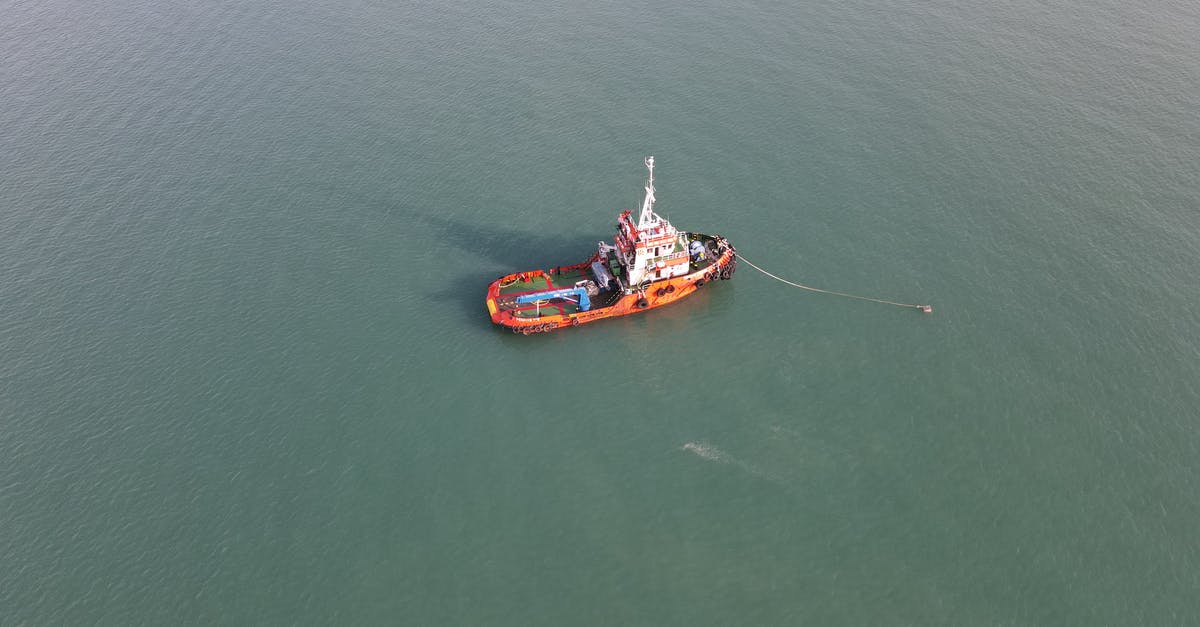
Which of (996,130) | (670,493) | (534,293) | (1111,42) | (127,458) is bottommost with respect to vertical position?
(127,458)

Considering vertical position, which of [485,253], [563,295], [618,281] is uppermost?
[618,281]

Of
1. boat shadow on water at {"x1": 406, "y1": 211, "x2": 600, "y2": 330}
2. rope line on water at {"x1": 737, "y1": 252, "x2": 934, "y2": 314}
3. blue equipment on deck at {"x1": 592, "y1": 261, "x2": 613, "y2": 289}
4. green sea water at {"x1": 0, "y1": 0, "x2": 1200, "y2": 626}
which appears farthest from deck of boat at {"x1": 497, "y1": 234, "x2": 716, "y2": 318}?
rope line on water at {"x1": 737, "y1": 252, "x2": 934, "y2": 314}

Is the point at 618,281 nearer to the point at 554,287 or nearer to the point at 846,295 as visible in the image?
the point at 554,287

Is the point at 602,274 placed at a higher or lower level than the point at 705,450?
higher

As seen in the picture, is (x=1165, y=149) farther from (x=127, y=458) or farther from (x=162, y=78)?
(x=162, y=78)

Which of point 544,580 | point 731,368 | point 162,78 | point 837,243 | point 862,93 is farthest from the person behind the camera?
point 162,78

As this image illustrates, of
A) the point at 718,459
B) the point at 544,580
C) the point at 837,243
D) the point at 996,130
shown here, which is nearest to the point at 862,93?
the point at 996,130

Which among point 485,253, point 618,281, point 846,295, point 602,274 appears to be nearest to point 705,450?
point 618,281
